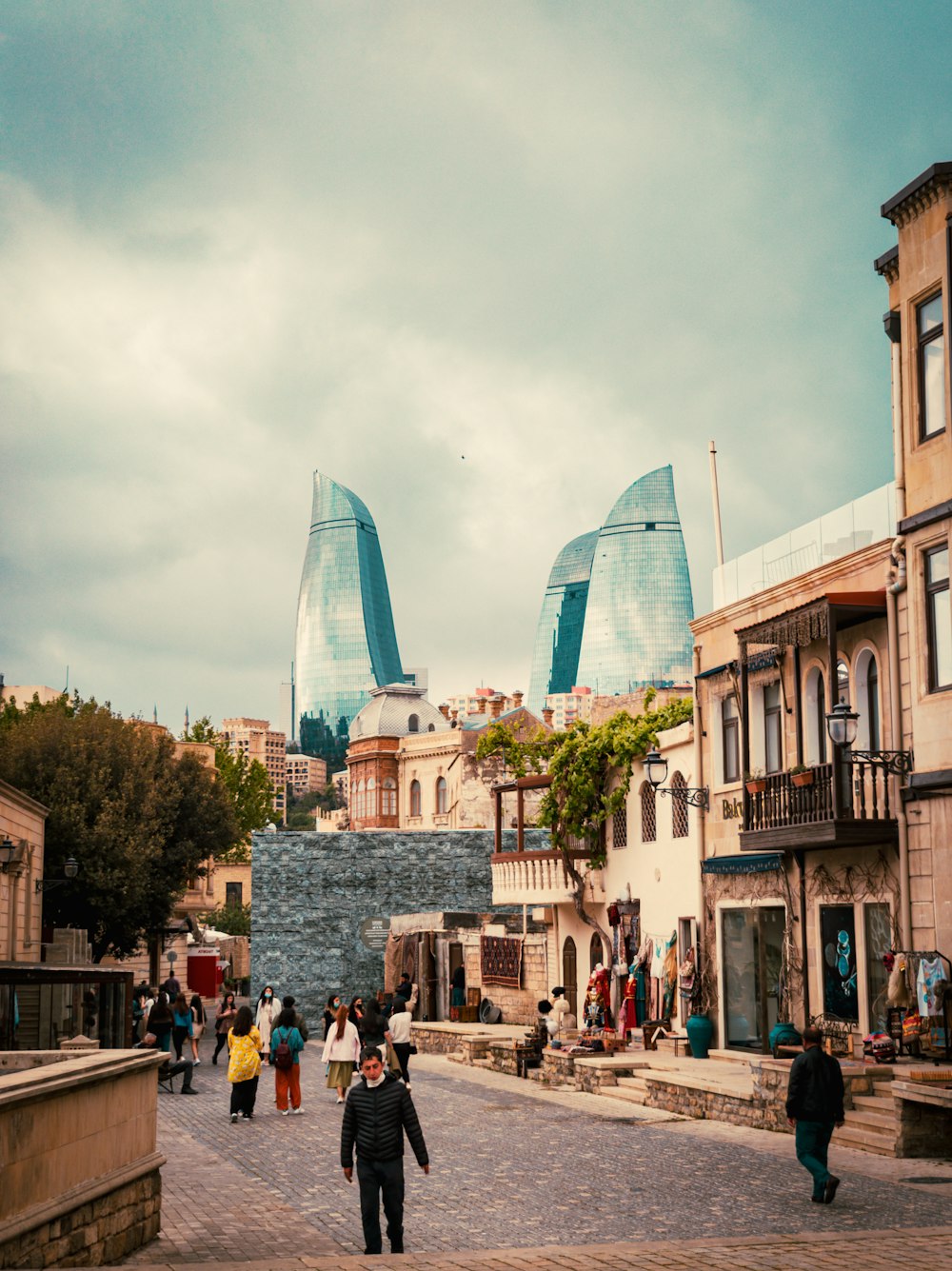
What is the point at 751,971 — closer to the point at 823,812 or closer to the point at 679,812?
the point at 679,812

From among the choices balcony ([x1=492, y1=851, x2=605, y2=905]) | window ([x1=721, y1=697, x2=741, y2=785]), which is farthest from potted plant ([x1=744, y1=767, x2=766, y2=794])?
balcony ([x1=492, y1=851, x2=605, y2=905])

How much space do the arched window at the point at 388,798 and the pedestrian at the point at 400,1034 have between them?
210ft

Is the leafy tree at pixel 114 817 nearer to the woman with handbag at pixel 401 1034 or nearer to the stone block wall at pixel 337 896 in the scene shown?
the stone block wall at pixel 337 896

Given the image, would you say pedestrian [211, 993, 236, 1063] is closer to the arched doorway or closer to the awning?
the arched doorway

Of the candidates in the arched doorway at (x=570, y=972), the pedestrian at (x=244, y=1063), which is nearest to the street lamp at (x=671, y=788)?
the arched doorway at (x=570, y=972)

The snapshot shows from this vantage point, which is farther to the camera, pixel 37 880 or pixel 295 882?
pixel 295 882

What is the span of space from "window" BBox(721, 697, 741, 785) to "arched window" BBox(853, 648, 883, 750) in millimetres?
3990

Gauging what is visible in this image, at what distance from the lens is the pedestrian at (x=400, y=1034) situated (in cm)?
2178

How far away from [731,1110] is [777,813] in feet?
14.8

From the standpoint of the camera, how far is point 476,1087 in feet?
78.9

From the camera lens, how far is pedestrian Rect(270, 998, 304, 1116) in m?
19.6

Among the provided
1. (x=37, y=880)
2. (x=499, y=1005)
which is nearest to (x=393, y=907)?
(x=499, y=1005)

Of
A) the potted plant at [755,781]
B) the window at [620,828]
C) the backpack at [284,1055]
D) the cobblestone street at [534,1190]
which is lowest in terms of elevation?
the cobblestone street at [534,1190]

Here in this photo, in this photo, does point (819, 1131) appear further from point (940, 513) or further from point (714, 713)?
point (714, 713)
